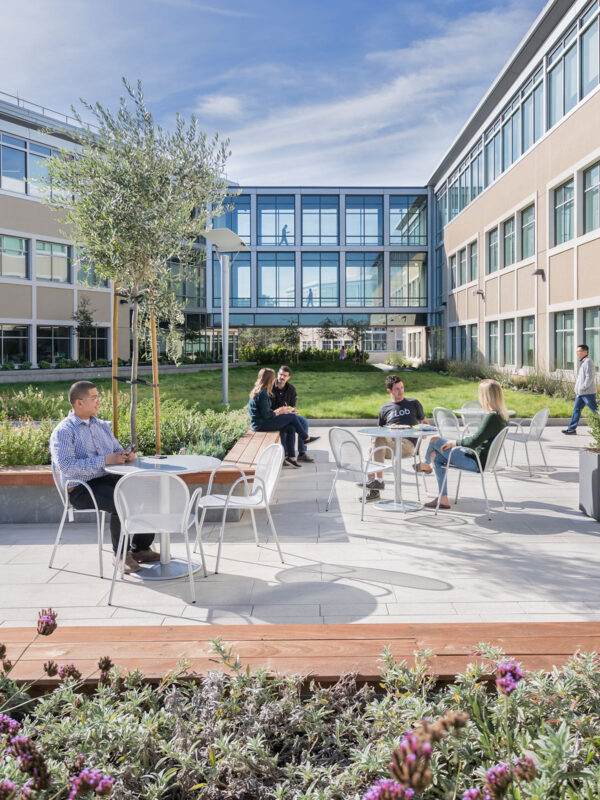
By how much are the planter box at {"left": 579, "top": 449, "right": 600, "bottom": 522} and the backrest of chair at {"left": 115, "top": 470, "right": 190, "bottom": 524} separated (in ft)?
14.4

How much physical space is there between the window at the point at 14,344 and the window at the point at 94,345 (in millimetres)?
3096

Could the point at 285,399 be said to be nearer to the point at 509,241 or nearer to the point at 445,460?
the point at 445,460

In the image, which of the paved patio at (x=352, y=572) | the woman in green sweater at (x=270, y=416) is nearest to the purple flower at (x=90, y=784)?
the paved patio at (x=352, y=572)

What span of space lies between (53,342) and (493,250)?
71.5 ft

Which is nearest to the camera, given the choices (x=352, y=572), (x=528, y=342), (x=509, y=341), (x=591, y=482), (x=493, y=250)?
(x=352, y=572)

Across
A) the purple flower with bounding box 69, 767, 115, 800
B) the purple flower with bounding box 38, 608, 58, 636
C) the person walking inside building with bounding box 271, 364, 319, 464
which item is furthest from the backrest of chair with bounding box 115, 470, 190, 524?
the person walking inside building with bounding box 271, 364, 319, 464

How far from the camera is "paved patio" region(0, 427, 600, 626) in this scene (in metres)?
4.54

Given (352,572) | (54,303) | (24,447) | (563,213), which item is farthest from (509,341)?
(352,572)

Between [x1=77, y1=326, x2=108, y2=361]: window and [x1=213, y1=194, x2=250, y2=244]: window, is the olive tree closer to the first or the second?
[x1=77, y1=326, x2=108, y2=361]: window

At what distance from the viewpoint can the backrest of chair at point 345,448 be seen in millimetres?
7281

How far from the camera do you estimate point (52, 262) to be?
33938mm

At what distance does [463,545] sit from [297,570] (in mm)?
1687

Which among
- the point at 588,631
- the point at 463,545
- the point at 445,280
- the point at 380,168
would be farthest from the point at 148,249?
the point at 380,168

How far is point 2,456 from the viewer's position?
26.8 feet
